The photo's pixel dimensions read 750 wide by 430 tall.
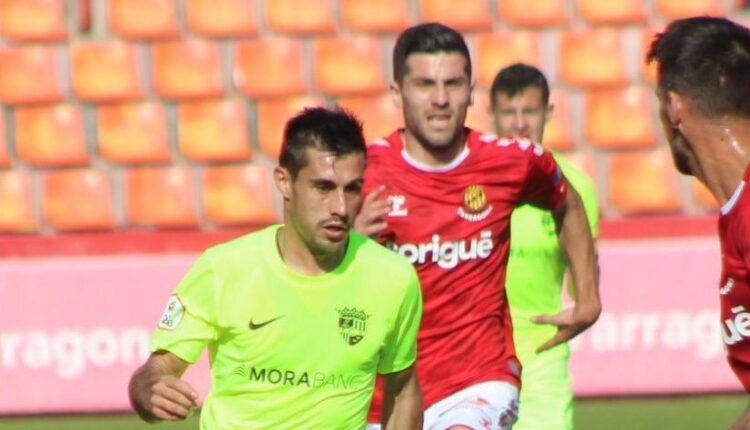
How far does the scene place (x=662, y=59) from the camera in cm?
509

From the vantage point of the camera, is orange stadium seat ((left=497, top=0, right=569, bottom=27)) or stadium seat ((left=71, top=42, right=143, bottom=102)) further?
stadium seat ((left=71, top=42, right=143, bottom=102))

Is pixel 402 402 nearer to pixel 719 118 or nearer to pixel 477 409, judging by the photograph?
pixel 477 409

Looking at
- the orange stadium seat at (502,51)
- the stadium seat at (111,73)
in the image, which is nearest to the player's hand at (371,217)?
the orange stadium seat at (502,51)

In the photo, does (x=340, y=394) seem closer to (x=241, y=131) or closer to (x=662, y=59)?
(x=662, y=59)

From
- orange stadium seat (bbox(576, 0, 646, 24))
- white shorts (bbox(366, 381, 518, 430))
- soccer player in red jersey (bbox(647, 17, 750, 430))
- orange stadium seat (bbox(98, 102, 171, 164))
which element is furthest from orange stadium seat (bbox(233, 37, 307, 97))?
soccer player in red jersey (bbox(647, 17, 750, 430))

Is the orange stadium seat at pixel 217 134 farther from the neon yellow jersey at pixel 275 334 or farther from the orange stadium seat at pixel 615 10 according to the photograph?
the neon yellow jersey at pixel 275 334

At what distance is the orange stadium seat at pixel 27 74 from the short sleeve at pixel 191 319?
7640 millimetres

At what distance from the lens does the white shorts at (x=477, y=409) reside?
676cm

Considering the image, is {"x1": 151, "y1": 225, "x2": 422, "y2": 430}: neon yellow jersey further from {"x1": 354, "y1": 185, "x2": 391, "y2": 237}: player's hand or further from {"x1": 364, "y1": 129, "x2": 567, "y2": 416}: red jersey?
{"x1": 364, "y1": 129, "x2": 567, "y2": 416}: red jersey

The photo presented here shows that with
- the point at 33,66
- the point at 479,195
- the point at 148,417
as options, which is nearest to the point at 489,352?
the point at 479,195

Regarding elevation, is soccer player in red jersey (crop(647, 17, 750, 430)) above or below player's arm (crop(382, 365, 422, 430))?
above

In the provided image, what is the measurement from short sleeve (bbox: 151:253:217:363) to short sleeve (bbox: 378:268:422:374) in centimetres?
63

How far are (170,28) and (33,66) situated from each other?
1.04 m

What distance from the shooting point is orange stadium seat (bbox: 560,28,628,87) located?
41.6ft
